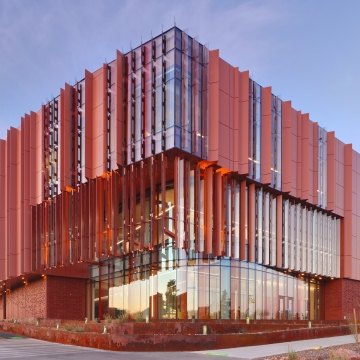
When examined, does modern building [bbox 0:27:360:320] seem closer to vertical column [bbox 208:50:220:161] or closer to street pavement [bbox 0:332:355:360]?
vertical column [bbox 208:50:220:161]

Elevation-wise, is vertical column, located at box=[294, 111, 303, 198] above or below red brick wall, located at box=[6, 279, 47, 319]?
above

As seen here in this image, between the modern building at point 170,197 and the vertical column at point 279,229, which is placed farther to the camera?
the vertical column at point 279,229

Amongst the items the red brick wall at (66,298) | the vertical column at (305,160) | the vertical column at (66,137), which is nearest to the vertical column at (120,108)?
the vertical column at (66,137)

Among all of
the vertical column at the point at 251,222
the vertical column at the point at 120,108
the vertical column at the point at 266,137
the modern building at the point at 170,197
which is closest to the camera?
the modern building at the point at 170,197

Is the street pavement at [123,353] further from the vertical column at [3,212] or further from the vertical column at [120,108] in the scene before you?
the vertical column at [3,212]

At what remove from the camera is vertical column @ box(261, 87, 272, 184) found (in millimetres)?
38594

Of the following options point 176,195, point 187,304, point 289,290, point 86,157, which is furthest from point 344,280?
point 86,157

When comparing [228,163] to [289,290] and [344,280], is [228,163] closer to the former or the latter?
[289,290]

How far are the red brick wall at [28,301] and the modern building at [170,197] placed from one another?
19cm

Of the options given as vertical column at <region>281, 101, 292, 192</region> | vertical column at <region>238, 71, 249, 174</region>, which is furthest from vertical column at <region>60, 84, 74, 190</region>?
vertical column at <region>281, 101, 292, 192</region>

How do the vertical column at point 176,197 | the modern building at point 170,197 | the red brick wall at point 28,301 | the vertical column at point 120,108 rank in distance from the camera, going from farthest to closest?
1. the red brick wall at point 28,301
2. the vertical column at point 120,108
3. the modern building at point 170,197
4. the vertical column at point 176,197

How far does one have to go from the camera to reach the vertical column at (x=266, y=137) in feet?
127

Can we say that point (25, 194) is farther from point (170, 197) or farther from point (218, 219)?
point (218, 219)

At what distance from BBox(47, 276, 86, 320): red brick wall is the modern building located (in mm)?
91
